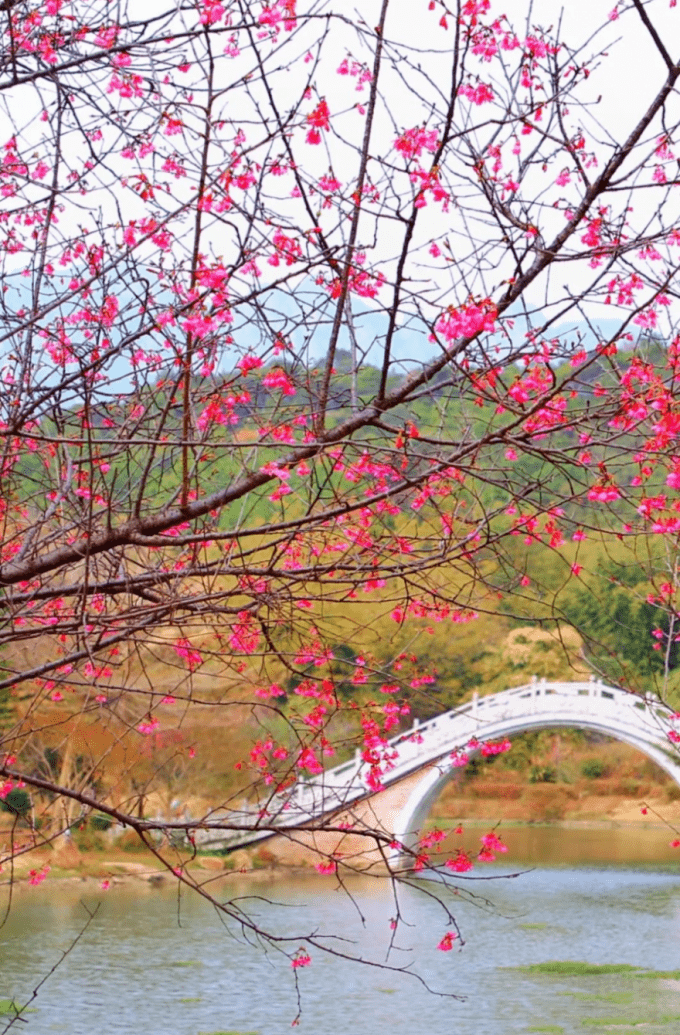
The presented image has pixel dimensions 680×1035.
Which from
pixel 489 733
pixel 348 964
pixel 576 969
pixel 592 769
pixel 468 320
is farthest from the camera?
pixel 592 769

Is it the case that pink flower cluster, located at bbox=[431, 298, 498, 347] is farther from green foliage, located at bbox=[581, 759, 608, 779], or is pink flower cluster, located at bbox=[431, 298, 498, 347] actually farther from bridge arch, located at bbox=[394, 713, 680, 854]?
green foliage, located at bbox=[581, 759, 608, 779]

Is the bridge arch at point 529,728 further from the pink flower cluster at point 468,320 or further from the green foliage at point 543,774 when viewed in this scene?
the pink flower cluster at point 468,320

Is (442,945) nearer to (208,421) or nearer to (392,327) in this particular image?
(208,421)

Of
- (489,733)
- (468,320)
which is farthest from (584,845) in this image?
(468,320)

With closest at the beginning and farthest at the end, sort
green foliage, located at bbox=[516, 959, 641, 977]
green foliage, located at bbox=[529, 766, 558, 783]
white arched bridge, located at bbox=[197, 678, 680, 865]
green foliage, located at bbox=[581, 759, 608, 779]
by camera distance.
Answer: green foliage, located at bbox=[516, 959, 641, 977] < white arched bridge, located at bbox=[197, 678, 680, 865] < green foliage, located at bbox=[529, 766, 558, 783] < green foliage, located at bbox=[581, 759, 608, 779]

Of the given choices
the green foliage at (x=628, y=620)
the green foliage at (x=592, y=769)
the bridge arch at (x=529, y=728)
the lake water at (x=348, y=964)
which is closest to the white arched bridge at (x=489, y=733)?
the bridge arch at (x=529, y=728)

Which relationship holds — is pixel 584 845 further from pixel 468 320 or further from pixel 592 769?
pixel 468 320

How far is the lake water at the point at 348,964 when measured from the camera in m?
11.1

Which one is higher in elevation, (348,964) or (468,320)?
(468,320)

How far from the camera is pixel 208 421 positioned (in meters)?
4.41

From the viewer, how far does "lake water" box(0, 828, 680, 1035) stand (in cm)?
1112

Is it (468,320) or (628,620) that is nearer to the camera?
(468,320)

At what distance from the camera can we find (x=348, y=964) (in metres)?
13.8

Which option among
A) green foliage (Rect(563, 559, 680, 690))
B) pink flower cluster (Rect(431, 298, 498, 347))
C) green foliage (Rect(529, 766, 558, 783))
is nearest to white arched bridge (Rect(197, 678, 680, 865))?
green foliage (Rect(563, 559, 680, 690))
